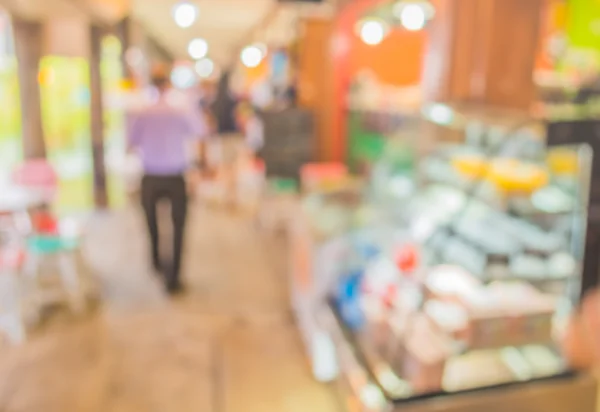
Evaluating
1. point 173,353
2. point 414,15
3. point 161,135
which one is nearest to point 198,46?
point 161,135

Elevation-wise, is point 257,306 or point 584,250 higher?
point 584,250

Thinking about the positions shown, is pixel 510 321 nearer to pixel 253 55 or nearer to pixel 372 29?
pixel 372 29

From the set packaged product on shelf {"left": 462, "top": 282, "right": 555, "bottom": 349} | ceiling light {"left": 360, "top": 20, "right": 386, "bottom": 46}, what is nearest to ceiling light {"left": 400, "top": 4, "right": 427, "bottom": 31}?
ceiling light {"left": 360, "top": 20, "right": 386, "bottom": 46}

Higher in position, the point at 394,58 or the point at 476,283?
the point at 394,58

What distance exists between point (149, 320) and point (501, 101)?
2.98 metres

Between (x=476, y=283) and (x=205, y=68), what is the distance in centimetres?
2625

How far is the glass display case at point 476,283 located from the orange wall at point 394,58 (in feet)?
16.0

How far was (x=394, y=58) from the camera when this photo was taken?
8758mm

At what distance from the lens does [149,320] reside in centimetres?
479

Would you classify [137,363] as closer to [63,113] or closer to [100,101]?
[100,101]

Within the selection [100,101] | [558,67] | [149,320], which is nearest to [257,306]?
[149,320]

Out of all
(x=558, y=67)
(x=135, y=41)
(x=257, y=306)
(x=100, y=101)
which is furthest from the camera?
(x=135, y=41)

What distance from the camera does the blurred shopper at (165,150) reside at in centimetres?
511

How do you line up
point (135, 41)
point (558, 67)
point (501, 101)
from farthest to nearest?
point (135, 41) → point (558, 67) → point (501, 101)
